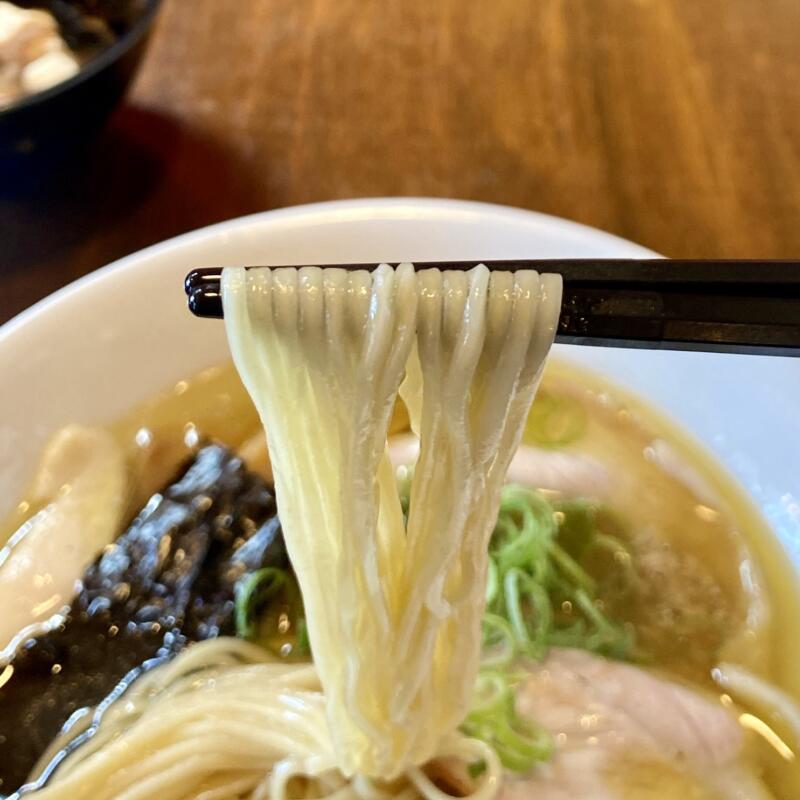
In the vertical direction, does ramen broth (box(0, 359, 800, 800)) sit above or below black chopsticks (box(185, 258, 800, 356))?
below

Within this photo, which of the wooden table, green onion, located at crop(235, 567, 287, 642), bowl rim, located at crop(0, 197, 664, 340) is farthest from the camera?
the wooden table

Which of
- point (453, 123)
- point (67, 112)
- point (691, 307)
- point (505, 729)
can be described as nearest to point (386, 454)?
point (691, 307)

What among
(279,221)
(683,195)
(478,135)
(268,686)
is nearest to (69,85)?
(279,221)

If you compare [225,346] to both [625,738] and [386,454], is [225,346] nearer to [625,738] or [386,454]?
[386,454]

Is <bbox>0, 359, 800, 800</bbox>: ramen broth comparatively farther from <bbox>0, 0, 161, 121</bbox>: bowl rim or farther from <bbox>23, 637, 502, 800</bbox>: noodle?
<bbox>0, 0, 161, 121</bbox>: bowl rim

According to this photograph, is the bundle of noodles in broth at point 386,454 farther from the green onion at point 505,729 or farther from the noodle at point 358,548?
the green onion at point 505,729

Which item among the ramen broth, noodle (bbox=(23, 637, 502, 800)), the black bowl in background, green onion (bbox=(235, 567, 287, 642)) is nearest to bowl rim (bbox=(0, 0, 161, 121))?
the black bowl in background
